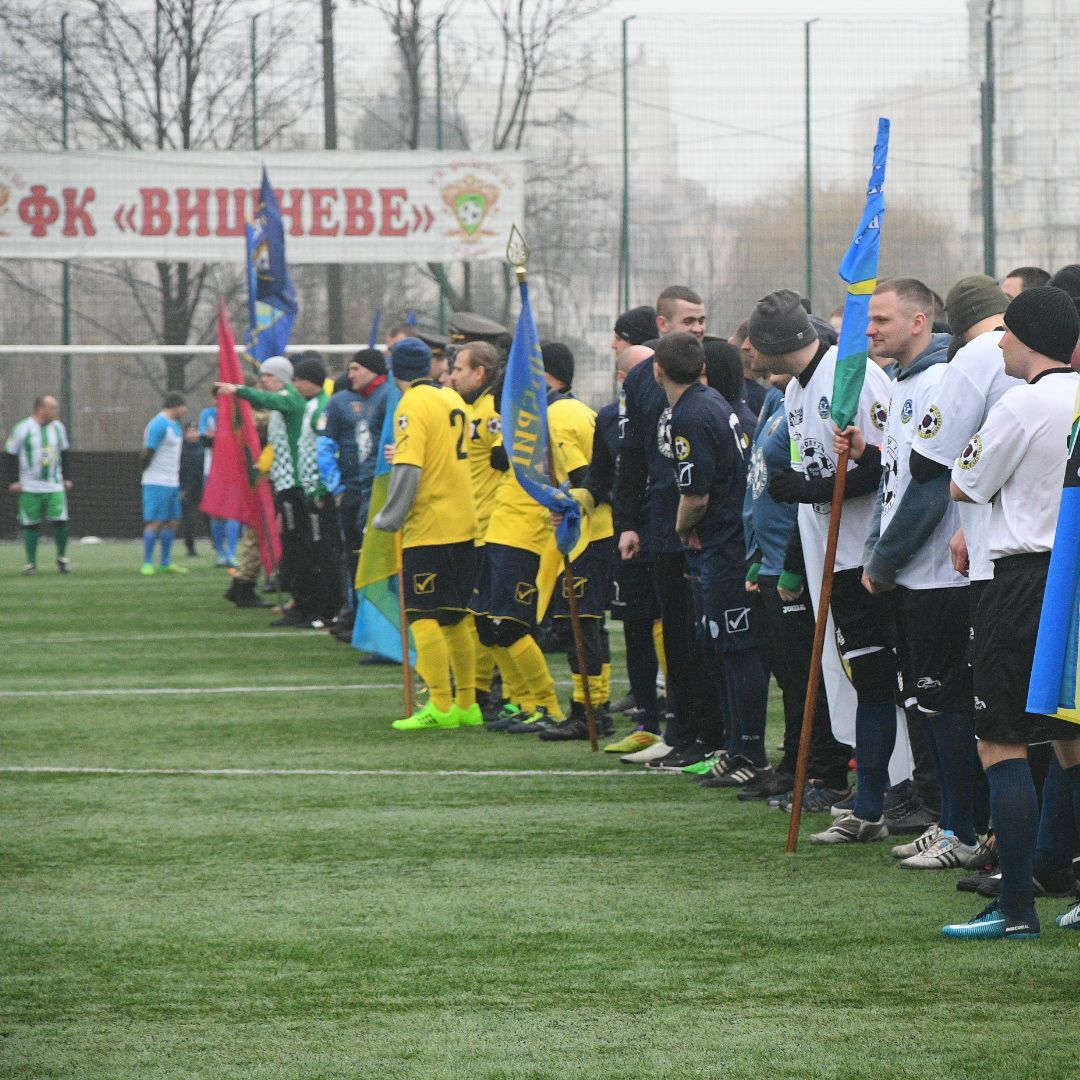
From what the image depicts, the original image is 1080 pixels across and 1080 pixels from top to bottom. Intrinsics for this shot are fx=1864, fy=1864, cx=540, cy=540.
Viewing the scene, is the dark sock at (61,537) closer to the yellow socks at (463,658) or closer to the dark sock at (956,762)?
the yellow socks at (463,658)

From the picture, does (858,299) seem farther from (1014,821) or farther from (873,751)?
(1014,821)

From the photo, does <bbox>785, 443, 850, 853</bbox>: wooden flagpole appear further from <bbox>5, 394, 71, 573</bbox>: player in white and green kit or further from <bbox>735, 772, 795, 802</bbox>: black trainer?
<bbox>5, 394, 71, 573</bbox>: player in white and green kit

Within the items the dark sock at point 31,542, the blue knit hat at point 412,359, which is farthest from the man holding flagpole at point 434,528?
the dark sock at point 31,542

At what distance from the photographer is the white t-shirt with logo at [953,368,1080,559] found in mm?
5246

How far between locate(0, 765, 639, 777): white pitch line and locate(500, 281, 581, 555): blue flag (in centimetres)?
122

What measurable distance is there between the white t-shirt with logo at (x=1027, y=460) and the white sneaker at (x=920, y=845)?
1.59 meters

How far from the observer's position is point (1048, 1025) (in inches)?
180

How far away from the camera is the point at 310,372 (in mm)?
15422

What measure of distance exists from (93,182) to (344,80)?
140 inches

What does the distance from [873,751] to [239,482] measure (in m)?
9.77

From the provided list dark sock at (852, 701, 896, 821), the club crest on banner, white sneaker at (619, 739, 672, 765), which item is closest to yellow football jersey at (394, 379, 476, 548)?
white sneaker at (619, 739, 672, 765)

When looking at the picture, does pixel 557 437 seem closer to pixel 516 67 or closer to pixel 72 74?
pixel 516 67

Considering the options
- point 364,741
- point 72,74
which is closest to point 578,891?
point 364,741

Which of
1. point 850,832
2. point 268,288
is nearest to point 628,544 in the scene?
point 850,832
